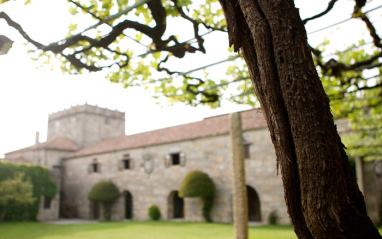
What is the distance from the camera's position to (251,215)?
17.6m

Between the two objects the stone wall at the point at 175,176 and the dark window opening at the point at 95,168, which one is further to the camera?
the dark window opening at the point at 95,168

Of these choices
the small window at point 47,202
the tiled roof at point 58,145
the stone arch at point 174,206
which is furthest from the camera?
the tiled roof at point 58,145

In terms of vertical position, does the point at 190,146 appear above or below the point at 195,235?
above

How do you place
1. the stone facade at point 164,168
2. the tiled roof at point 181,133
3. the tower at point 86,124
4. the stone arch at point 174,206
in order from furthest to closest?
the tower at point 86,124, the stone arch at point 174,206, the tiled roof at point 181,133, the stone facade at point 164,168

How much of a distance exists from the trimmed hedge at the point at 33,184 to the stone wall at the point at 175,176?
275 centimetres

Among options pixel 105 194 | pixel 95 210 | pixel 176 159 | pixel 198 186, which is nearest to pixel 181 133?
pixel 176 159

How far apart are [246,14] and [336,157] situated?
886mm

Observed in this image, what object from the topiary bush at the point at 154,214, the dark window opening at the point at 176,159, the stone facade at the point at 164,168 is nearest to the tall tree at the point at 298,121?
the stone facade at the point at 164,168

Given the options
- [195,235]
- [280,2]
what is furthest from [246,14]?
[195,235]

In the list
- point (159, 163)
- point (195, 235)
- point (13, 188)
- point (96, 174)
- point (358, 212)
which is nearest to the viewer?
point (358, 212)

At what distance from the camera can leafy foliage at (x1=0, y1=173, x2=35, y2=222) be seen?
1670 centimetres

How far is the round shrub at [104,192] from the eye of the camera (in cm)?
2002

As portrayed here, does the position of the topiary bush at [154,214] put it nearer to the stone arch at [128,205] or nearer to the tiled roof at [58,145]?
the stone arch at [128,205]

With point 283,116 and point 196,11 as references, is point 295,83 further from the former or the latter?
point 196,11
